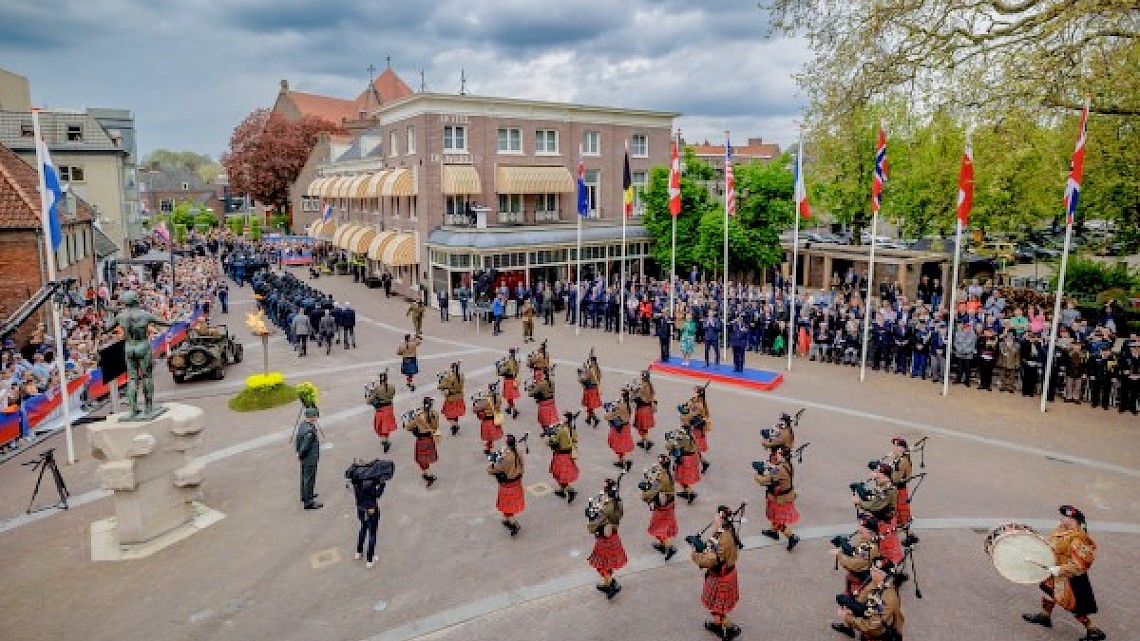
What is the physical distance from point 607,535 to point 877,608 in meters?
3.44

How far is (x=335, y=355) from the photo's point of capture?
25.1 metres

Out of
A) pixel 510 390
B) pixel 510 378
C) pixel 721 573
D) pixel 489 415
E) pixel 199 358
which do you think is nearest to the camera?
pixel 721 573

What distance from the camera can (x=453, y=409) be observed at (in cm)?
1612

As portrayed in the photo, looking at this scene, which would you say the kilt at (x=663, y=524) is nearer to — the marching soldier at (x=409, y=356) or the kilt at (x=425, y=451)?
the kilt at (x=425, y=451)

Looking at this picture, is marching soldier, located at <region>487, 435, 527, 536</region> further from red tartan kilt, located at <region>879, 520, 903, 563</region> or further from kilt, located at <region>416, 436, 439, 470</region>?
red tartan kilt, located at <region>879, 520, 903, 563</region>

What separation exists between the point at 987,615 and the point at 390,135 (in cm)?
3535

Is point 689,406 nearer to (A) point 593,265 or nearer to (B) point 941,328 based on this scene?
(B) point 941,328

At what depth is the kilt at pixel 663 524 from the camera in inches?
410

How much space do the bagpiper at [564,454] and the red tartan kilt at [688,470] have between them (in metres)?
1.88

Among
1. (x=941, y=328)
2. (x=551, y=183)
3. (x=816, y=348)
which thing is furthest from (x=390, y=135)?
(x=941, y=328)

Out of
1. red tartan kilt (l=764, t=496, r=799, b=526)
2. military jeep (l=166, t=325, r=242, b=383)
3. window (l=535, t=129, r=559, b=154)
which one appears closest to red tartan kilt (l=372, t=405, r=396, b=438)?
red tartan kilt (l=764, t=496, r=799, b=526)

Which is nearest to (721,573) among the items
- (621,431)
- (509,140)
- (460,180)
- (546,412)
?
(621,431)

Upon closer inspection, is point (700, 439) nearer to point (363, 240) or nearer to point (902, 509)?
point (902, 509)

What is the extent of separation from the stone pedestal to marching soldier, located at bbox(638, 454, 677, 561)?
25.8ft
